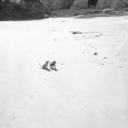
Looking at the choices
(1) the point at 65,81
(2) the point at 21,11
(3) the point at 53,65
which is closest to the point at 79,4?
(2) the point at 21,11

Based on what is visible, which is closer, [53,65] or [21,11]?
[53,65]

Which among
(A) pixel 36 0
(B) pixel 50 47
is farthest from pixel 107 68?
(A) pixel 36 0

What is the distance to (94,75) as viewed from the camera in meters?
3.44

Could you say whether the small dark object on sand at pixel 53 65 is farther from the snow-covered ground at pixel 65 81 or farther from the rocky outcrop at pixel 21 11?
the rocky outcrop at pixel 21 11

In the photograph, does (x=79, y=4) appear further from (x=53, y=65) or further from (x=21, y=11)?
(x=53, y=65)

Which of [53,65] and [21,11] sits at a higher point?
[21,11]

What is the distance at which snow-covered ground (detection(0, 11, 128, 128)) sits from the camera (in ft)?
8.36

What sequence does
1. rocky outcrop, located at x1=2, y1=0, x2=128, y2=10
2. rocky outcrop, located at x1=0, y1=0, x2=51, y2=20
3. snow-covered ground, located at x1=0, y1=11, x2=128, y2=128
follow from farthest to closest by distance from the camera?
rocky outcrop, located at x1=2, y1=0, x2=128, y2=10
rocky outcrop, located at x1=0, y1=0, x2=51, y2=20
snow-covered ground, located at x1=0, y1=11, x2=128, y2=128

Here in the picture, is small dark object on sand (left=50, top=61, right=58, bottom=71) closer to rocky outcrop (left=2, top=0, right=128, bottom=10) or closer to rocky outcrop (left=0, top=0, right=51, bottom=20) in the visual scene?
rocky outcrop (left=0, top=0, right=51, bottom=20)

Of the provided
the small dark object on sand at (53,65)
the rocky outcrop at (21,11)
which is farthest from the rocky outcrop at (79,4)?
the small dark object on sand at (53,65)

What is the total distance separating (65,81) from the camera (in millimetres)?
3305

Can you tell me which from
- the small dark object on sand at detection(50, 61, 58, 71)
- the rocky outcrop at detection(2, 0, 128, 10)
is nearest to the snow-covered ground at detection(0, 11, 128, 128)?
the small dark object on sand at detection(50, 61, 58, 71)

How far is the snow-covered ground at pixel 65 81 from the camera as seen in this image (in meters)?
2.55

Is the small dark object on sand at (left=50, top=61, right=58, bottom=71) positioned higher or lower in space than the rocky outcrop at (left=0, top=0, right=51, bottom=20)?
lower
